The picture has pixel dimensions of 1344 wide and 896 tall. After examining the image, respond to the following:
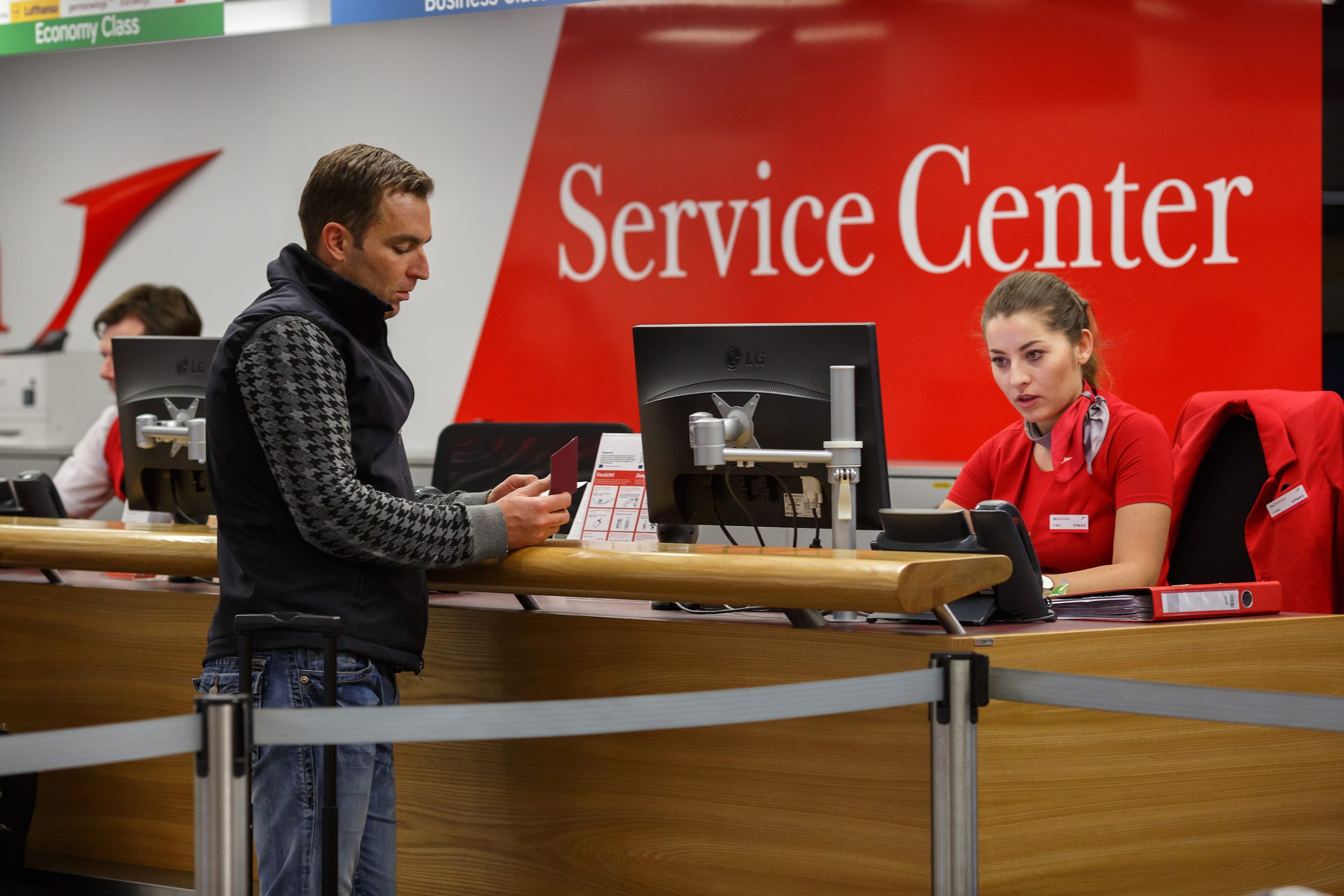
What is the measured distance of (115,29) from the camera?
15.8 feet

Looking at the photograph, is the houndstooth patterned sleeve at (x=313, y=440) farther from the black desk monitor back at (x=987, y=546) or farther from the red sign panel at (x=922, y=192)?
the red sign panel at (x=922, y=192)

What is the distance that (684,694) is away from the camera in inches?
69.4

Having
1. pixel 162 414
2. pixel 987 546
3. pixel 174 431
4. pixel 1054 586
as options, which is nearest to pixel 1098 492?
pixel 1054 586

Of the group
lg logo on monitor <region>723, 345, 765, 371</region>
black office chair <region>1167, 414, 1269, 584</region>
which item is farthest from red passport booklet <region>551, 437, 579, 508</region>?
black office chair <region>1167, 414, 1269, 584</region>

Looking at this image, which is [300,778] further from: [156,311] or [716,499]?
[156,311]

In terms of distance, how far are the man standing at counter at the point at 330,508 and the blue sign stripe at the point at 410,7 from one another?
89.3 inches

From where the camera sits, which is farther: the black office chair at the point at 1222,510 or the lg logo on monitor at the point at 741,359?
the black office chair at the point at 1222,510

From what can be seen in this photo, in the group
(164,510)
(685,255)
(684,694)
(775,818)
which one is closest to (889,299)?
(685,255)

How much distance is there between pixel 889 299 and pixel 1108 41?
3.07 ft

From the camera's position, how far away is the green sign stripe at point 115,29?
4.67 meters

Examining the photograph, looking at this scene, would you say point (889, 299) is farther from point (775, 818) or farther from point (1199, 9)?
point (775, 818)

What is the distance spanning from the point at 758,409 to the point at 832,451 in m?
0.18

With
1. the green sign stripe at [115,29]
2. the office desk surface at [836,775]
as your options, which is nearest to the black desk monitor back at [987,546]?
the office desk surface at [836,775]

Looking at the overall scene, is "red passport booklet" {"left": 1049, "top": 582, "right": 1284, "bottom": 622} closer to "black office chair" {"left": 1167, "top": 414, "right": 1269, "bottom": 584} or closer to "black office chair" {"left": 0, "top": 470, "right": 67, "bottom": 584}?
"black office chair" {"left": 1167, "top": 414, "right": 1269, "bottom": 584}
